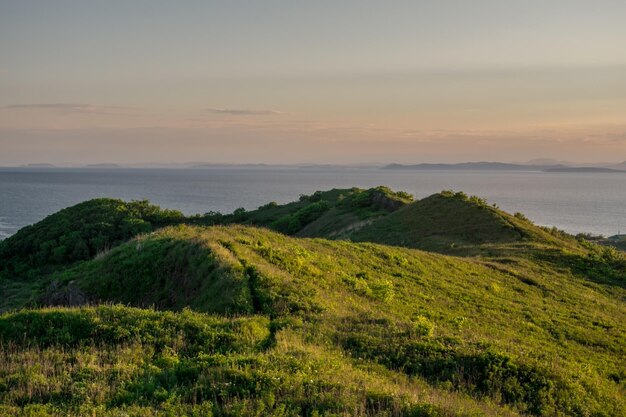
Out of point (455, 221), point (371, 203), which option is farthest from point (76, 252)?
point (455, 221)

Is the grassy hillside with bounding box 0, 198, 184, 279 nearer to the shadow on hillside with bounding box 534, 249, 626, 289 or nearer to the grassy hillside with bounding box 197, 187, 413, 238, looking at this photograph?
the grassy hillside with bounding box 197, 187, 413, 238

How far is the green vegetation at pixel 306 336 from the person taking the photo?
1010 cm

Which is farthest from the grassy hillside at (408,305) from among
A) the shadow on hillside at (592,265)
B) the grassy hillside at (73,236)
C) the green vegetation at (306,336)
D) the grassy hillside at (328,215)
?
the grassy hillside at (73,236)

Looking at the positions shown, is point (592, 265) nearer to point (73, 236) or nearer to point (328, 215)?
point (328, 215)

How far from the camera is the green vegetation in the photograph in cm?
1010

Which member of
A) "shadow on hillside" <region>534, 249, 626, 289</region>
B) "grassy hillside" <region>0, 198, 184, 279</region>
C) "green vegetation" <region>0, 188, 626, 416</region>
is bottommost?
"grassy hillside" <region>0, 198, 184, 279</region>

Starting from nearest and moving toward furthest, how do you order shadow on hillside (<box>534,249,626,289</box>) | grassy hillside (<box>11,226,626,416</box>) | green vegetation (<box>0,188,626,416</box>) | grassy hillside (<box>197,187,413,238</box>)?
1. green vegetation (<box>0,188,626,416</box>)
2. grassy hillside (<box>11,226,626,416</box>)
3. shadow on hillside (<box>534,249,626,289</box>)
4. grassy hillside (<box>197,187,413,238</box>)

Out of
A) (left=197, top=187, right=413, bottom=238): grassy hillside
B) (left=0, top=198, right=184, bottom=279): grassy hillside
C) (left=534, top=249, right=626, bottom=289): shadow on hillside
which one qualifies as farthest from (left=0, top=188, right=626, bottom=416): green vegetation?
(left=0, top=198, right=184, bottom=279): grassy hillside

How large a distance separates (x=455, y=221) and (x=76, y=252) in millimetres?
36707

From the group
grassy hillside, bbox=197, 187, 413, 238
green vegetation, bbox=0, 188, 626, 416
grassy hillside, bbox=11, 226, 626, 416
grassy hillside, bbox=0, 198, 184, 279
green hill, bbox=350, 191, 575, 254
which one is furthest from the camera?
grassy hillside, bbox=197, 187, 413, 238

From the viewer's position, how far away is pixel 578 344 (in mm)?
20797

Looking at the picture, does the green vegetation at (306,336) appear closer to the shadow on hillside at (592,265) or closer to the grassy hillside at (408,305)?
the grassy hillside at (408,305)

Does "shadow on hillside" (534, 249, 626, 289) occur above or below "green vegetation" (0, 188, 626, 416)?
below

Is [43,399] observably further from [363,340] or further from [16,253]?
[16,253]
